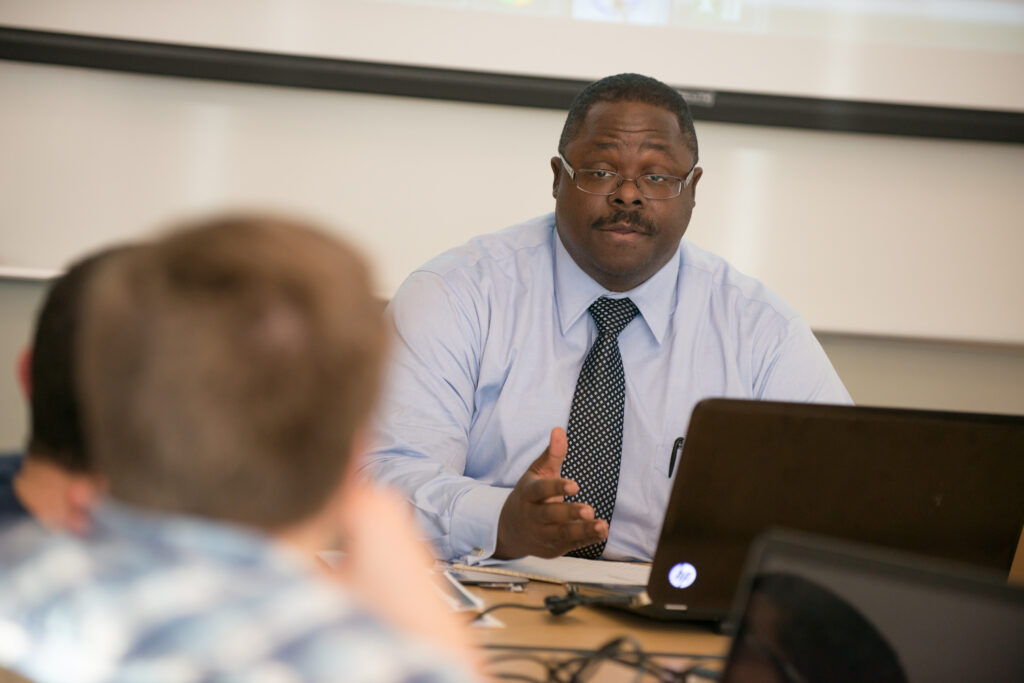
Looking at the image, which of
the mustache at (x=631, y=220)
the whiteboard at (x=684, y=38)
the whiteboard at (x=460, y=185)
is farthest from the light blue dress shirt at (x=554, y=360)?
the whiteboard at (x=684, y=38)

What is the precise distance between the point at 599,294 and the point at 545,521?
28.8 inches

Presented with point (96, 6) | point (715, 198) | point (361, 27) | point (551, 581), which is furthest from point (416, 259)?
point (551, 581)

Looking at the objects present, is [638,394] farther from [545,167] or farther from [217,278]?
[217,278]

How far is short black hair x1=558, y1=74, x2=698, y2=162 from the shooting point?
6.75 ft

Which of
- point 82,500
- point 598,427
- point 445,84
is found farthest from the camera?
point 445,84

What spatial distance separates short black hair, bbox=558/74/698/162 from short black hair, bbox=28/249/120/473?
139 cm

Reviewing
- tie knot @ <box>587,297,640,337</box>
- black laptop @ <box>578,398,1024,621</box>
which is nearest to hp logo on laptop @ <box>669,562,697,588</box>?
black laptop @ <box>578,398,1024,621</box>

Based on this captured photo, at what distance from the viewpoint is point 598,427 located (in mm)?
1865

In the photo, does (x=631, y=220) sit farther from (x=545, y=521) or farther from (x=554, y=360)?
(x=545, y=521)

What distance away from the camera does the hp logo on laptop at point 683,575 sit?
120 cm

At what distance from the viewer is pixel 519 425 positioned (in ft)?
6.19

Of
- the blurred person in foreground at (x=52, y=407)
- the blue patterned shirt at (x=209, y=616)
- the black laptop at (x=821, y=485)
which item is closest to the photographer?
the blue patterned shirt at (x=209, y=616)

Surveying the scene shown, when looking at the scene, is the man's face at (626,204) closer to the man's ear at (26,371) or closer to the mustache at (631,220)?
the mustache at (631,220)

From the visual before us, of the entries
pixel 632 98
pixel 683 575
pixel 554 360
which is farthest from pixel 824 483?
pixel 632 98
